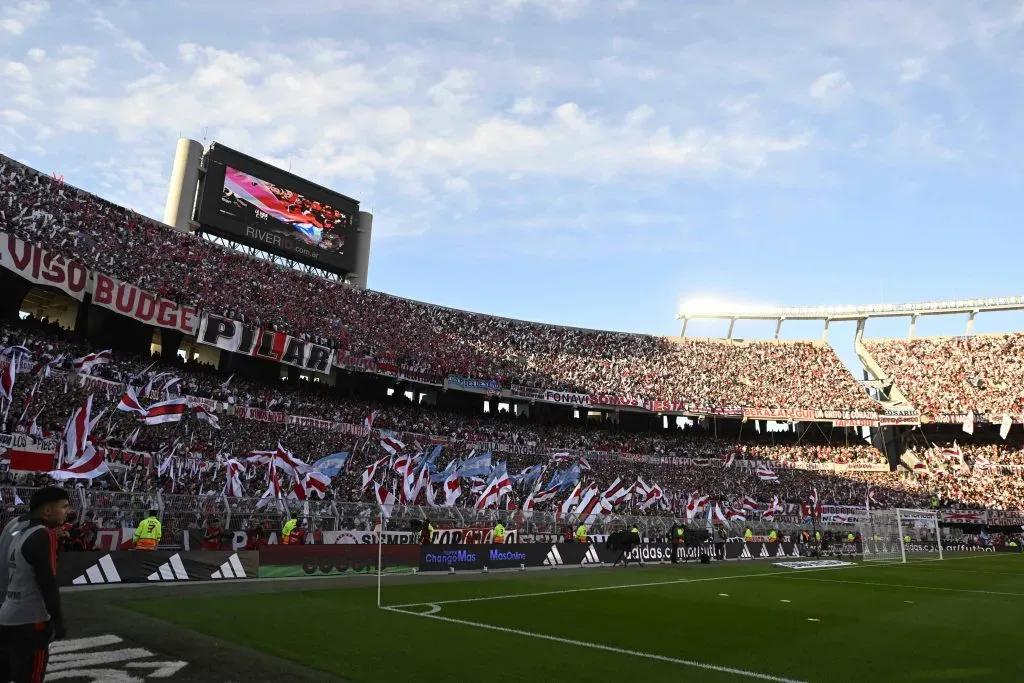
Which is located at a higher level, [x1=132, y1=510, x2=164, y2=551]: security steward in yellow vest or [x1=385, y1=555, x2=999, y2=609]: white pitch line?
[x1=132, y1=510, x2=164, y2=551]: security steward in yellow vest

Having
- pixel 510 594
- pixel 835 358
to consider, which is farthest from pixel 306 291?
pixel 835 358

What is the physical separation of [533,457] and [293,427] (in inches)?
722

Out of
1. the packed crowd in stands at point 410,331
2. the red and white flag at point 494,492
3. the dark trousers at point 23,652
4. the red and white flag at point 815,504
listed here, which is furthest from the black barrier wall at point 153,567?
the red and white flag at point 815,504

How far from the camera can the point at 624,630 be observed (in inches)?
515

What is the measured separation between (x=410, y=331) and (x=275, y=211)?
13652mm

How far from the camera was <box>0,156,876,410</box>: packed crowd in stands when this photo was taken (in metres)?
39.4

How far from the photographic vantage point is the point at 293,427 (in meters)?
42.8

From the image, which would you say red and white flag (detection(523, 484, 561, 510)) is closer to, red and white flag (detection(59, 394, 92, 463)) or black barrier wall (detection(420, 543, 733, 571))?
black barrier wall (detection(420, 543, 733, 571))

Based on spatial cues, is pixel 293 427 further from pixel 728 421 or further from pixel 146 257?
pixel 728 421

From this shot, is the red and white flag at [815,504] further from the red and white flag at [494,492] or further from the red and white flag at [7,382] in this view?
the red and white flag at [7,382]

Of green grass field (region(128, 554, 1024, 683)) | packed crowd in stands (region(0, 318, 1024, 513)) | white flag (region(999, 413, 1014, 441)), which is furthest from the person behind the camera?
white flag (region(999, 413, 1014, 441))

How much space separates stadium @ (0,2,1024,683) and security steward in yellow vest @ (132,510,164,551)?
6 cm

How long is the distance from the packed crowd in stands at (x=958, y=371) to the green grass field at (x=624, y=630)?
155ft

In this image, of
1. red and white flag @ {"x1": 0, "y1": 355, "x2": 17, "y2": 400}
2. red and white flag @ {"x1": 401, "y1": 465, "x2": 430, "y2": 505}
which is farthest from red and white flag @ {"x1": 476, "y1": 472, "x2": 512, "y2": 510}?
red and white flag @ {"x1": 0, "y1": 355, "x2": 17, "y2": 400}
